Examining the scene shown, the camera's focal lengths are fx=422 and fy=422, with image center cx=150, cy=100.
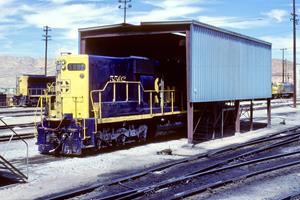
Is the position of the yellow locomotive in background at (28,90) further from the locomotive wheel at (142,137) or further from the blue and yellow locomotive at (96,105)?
the blue and yellow locomotive at (96,105)

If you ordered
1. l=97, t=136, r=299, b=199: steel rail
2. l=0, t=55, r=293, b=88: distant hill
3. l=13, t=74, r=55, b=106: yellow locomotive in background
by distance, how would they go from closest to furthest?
l=97, t=136, r=299, b=199: steel rail → l=13, t=74, r=55, b=106: yellow locomotive in background → l=0, t=55, r=293, b=88: distant hill

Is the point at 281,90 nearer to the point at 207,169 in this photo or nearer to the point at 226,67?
the point at 226,67

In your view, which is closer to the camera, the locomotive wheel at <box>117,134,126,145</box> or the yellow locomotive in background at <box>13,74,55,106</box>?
the locomotive wheel at <box>117,134,126,145</box>

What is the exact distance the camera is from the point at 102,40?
20.3 m

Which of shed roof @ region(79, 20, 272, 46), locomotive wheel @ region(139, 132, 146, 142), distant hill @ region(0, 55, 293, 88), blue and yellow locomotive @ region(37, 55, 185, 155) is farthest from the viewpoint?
distant hill @ region(0, 55, 293, 88)

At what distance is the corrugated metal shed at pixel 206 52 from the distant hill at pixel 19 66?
415 feet

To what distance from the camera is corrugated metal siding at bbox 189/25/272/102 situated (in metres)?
18.0

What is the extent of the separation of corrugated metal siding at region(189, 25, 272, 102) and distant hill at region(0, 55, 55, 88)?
126100mm

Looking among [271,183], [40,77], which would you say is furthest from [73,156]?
[40,77]

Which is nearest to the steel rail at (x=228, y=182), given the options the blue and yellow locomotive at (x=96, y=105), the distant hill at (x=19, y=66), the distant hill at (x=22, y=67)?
the blue and yellow locomotive at (x=96, y=105)

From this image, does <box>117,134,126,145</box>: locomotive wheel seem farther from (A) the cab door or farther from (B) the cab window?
(B) the cab window

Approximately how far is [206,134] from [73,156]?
26.0ft

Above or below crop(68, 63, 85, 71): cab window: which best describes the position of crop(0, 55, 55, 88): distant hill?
above

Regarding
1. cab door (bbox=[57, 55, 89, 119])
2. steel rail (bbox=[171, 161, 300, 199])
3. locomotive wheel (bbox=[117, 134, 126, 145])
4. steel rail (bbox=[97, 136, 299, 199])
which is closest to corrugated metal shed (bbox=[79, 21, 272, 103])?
locomotive wheel (bbox=[117, 134, 126, 145])
